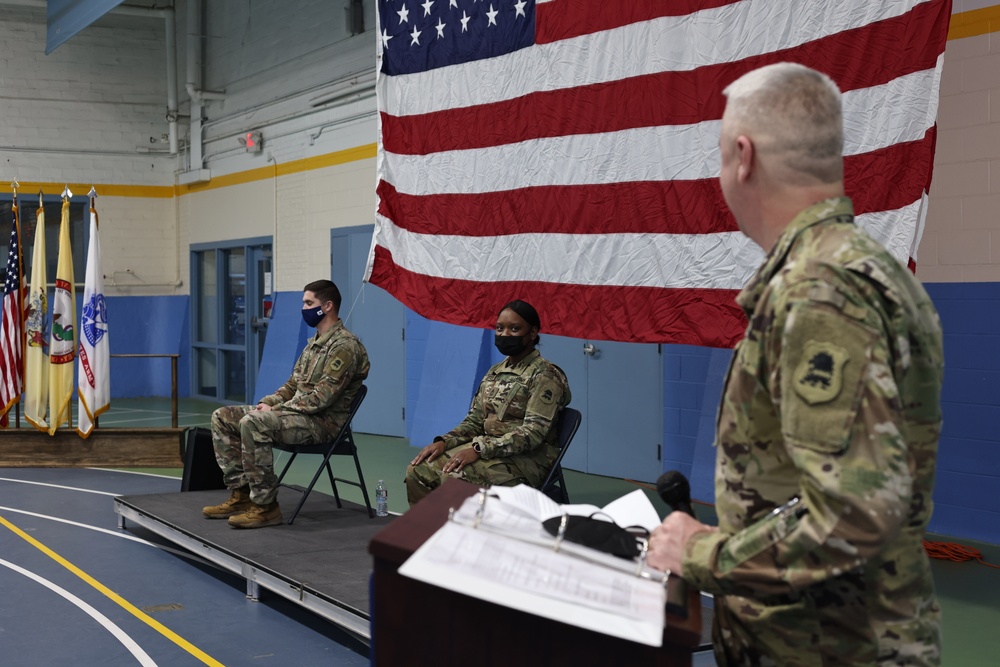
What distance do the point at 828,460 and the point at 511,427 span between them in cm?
368

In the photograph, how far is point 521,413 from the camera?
4.80 meters

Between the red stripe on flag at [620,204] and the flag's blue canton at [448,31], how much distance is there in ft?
2.22

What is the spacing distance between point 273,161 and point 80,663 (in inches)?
341

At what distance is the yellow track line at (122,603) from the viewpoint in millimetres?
3854

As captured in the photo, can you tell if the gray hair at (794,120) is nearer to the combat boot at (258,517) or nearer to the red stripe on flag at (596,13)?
the red stripe on flag at (596,13)

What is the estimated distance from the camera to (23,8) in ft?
42.5

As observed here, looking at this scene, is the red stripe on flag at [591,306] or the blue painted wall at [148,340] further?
the blue painted wall at [148,340]

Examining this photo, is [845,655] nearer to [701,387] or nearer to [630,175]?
[630,175]

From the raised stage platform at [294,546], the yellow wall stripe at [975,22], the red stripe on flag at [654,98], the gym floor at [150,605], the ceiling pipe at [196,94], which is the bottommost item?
the gym floor at [150,605]

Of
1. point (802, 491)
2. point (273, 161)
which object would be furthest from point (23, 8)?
point (802, 491)

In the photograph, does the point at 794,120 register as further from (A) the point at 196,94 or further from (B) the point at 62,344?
(A) the point at 196,94

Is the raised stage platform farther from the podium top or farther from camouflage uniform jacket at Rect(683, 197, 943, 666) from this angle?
camouflage uniform jacket at Rect(683, 197, 943, 666)

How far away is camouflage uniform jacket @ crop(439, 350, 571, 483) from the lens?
15.0 feet

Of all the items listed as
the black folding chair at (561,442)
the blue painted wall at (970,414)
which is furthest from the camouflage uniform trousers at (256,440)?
the blue painted wall at (970,414)
